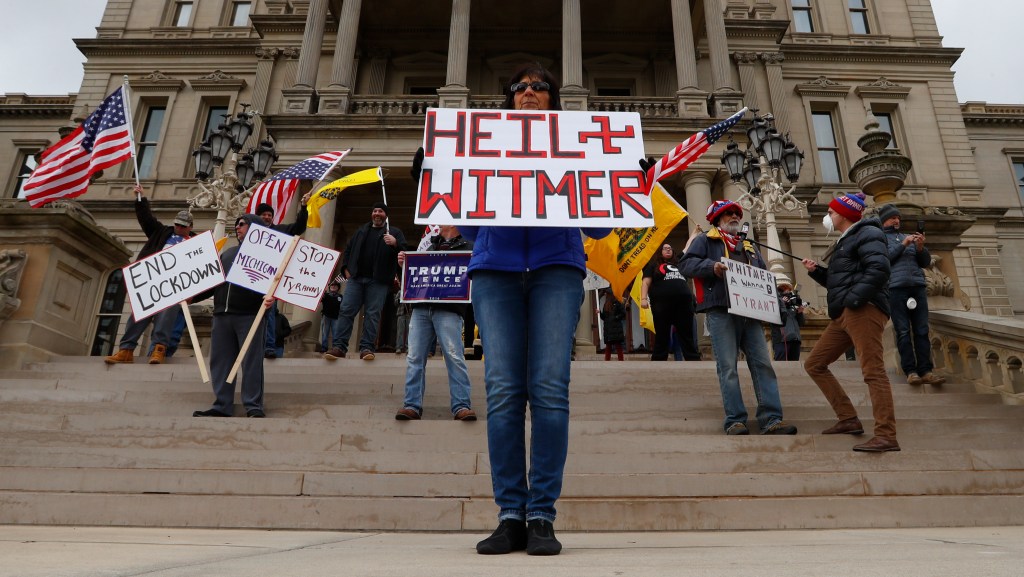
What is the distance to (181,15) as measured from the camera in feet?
83.0

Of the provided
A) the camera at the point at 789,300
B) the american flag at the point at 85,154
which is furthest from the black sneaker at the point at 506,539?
the camera at the point at 789,300

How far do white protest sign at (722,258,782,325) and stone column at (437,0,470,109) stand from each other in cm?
1163

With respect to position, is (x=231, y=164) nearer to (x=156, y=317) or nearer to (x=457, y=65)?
(x=156, y=317)

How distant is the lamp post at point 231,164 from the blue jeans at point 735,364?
957 centimetres

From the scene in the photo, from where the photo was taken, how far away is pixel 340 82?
1745cm

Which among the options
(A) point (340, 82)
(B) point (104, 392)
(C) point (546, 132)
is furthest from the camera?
(A) point (340, 82)

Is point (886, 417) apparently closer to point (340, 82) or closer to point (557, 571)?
point (557, 571)

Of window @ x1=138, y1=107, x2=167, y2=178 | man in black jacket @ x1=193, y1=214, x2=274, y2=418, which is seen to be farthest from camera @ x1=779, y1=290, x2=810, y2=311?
window @ x1=138, y1=107, x2=167, y2=178

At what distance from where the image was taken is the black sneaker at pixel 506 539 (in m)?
2.14

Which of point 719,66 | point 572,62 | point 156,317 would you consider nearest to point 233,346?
point 156,317

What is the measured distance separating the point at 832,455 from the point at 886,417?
1.65ft

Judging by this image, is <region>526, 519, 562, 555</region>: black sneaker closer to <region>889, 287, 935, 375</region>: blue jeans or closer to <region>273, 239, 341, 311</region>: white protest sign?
<region>273, 239, 341, 311</region>: white protest sign

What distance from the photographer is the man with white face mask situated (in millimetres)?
4883

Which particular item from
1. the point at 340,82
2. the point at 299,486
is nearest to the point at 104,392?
the point at 299,486
